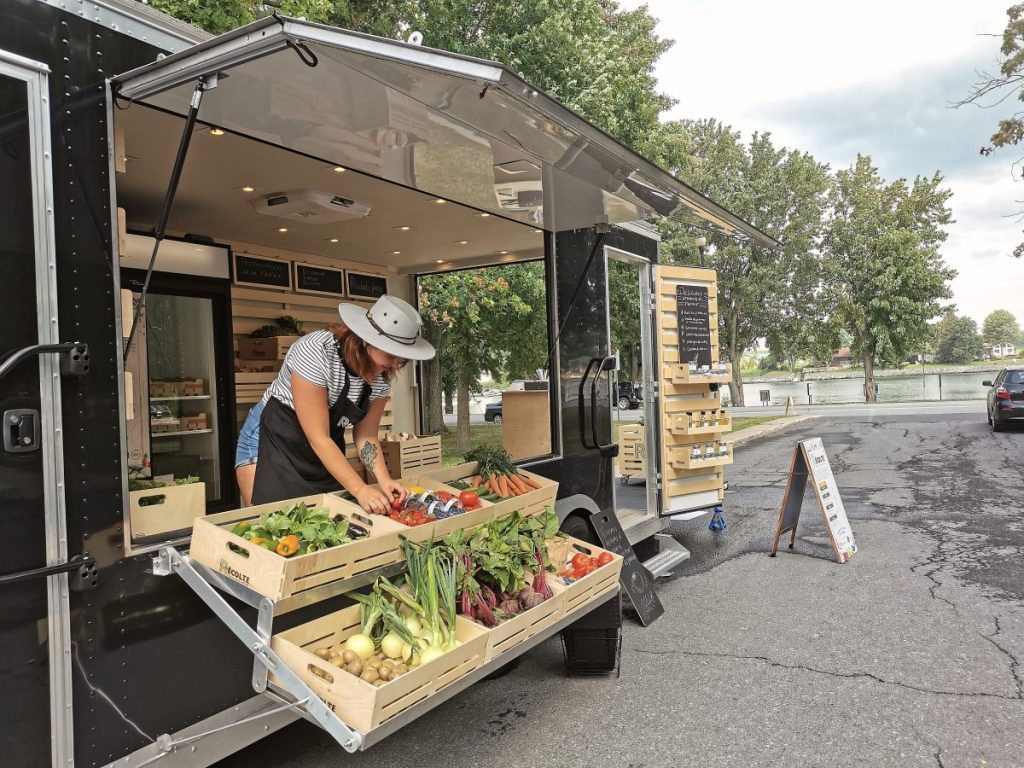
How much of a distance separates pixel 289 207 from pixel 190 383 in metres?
2.21

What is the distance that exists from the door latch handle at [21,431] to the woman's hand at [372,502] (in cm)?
117

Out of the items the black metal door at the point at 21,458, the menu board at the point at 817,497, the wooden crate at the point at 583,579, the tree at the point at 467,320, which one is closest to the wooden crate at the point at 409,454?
the tree at the point at 467,320

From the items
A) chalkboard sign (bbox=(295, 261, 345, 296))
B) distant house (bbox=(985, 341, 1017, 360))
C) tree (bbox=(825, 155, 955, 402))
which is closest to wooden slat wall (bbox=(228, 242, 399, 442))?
chalkboard sign (bbox=(295, 261, 345, 296))

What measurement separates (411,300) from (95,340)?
682 centimetres

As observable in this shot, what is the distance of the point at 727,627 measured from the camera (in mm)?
4691

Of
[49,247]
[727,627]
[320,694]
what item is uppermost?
[49,247]

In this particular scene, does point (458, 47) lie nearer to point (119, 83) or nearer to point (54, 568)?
point (119, 83)

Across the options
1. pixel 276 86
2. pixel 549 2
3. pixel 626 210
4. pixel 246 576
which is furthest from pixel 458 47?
pixel 246 576

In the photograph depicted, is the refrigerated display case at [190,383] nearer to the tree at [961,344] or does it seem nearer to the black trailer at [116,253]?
the black trailer at [116,253]

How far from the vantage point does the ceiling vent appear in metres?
5.20

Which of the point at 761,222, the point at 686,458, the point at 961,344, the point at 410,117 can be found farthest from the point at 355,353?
the point at 961,344

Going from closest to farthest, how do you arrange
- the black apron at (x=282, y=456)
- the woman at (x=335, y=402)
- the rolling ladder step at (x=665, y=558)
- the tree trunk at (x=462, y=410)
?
1. the woman at (x=335, y=402)
2. the black apron at (x=282, y=456)
3. the rolling ladder step at (x=665, y=558)
4. the tree trunk at (x=462, y=410)

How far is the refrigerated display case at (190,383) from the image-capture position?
6387mm

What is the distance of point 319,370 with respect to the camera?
3.04 metres
